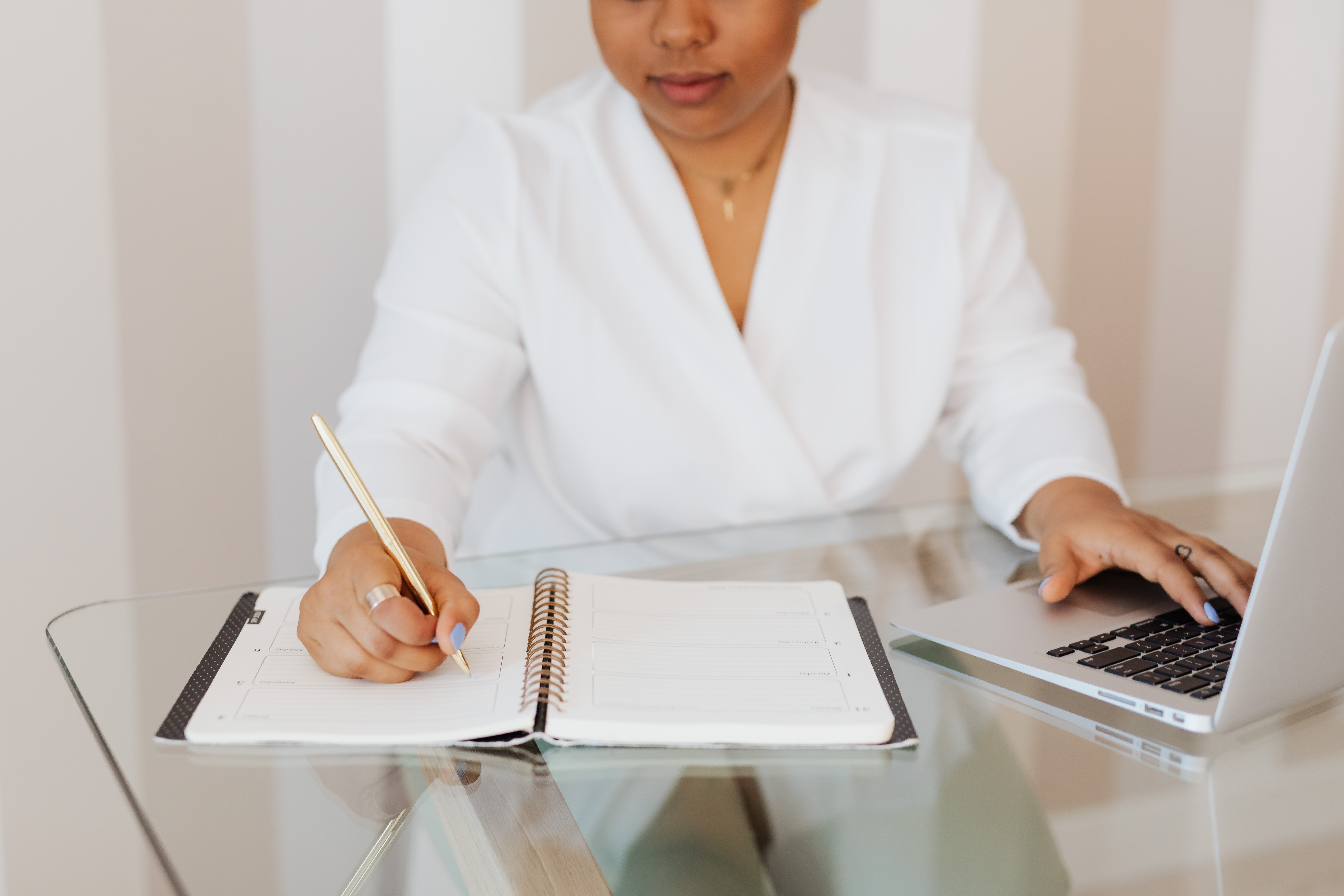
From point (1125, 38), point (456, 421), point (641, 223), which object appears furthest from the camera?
point (1125, 38)

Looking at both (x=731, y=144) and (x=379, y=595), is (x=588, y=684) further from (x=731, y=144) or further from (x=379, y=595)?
(x=731, y=144)

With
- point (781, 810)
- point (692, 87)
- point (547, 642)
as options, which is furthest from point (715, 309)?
point (781, 810)

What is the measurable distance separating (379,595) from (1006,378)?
81 centimetres

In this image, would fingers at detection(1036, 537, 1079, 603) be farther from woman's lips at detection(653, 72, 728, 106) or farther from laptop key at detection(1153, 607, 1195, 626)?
woman's lips at detection(653, 72, 728, 106)

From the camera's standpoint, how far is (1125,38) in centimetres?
187

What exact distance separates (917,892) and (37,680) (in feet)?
4.00

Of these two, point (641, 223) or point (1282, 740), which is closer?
point (1282, 740)

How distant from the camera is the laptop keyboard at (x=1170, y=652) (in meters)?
0.63

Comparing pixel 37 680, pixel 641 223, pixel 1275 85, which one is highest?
pixel 1275 85

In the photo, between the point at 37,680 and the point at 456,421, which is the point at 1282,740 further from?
the point at 37,680

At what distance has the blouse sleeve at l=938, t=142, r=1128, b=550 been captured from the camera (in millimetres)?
1056

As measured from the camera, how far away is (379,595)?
1.99ft

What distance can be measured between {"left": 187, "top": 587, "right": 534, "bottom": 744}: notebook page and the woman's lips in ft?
2.03

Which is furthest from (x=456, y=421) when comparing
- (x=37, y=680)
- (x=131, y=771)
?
(x=37, y=680)
